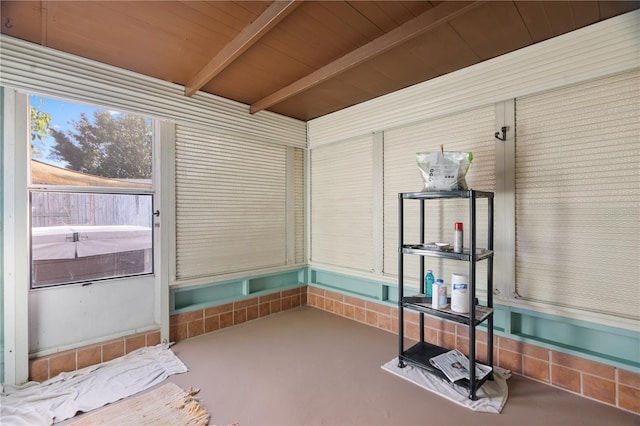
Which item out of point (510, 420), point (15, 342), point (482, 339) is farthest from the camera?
point (482, 339)

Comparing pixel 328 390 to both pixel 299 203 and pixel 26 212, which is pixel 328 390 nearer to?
pixel 299 203

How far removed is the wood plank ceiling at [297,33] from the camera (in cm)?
173

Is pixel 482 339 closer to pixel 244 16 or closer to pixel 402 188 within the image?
pixel 402 188

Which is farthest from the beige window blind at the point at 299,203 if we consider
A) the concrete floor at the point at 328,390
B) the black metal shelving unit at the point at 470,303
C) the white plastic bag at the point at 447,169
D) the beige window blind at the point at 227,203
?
the white plastic bag at the point at 447,169

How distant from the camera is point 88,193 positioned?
241cm

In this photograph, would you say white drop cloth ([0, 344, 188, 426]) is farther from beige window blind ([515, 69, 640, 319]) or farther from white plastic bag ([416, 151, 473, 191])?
beige window blind ([515, 69, 640, 319])

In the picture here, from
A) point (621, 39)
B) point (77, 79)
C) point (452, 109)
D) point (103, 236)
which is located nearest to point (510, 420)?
point (452, 109)

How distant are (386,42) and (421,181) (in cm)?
130

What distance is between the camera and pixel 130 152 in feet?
8.62

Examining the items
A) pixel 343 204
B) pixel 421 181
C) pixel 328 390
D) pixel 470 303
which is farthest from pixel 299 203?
pixel 470 303

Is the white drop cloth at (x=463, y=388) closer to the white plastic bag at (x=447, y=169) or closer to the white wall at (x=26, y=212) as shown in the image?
the white plastic bag at (x=447, y=169)

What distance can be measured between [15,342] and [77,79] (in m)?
1.97

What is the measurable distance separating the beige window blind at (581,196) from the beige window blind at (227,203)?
250 centimetres

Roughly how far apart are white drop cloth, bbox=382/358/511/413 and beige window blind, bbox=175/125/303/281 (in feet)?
6.17
